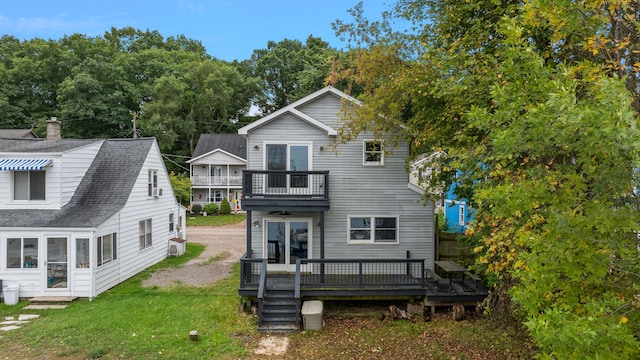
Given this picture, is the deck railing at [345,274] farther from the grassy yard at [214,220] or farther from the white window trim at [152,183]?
the grassy yard at [214,220]

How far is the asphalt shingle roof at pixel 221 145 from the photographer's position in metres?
36.9

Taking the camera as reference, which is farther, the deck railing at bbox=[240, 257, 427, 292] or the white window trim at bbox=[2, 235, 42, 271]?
the white window trim at bbox=[2, 235, 42, 271]

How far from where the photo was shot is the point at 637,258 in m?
3.61

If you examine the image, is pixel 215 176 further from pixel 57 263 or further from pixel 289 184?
pixel 289 184

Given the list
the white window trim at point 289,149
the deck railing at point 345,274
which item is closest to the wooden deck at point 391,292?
the deck railing at point 345,274

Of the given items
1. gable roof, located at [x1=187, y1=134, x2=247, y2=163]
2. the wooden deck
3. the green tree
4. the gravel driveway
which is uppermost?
the green tree

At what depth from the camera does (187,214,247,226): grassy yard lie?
28812mm

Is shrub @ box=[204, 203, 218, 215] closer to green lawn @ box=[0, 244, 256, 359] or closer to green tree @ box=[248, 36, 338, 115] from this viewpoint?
green lawn @ box=[0, 244, 256, 359]

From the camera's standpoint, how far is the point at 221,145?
37.4 metres

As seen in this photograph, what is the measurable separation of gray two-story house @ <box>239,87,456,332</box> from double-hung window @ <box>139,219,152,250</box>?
237 inches

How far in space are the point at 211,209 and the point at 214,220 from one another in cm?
301

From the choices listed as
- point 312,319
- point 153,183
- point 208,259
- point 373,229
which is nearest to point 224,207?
point 208,259

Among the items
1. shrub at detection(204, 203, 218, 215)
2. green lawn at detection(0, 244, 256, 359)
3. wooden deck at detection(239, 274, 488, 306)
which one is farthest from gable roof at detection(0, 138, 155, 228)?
shrub at detection(204, 203, 218, 215)

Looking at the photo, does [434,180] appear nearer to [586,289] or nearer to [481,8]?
[481,8]
